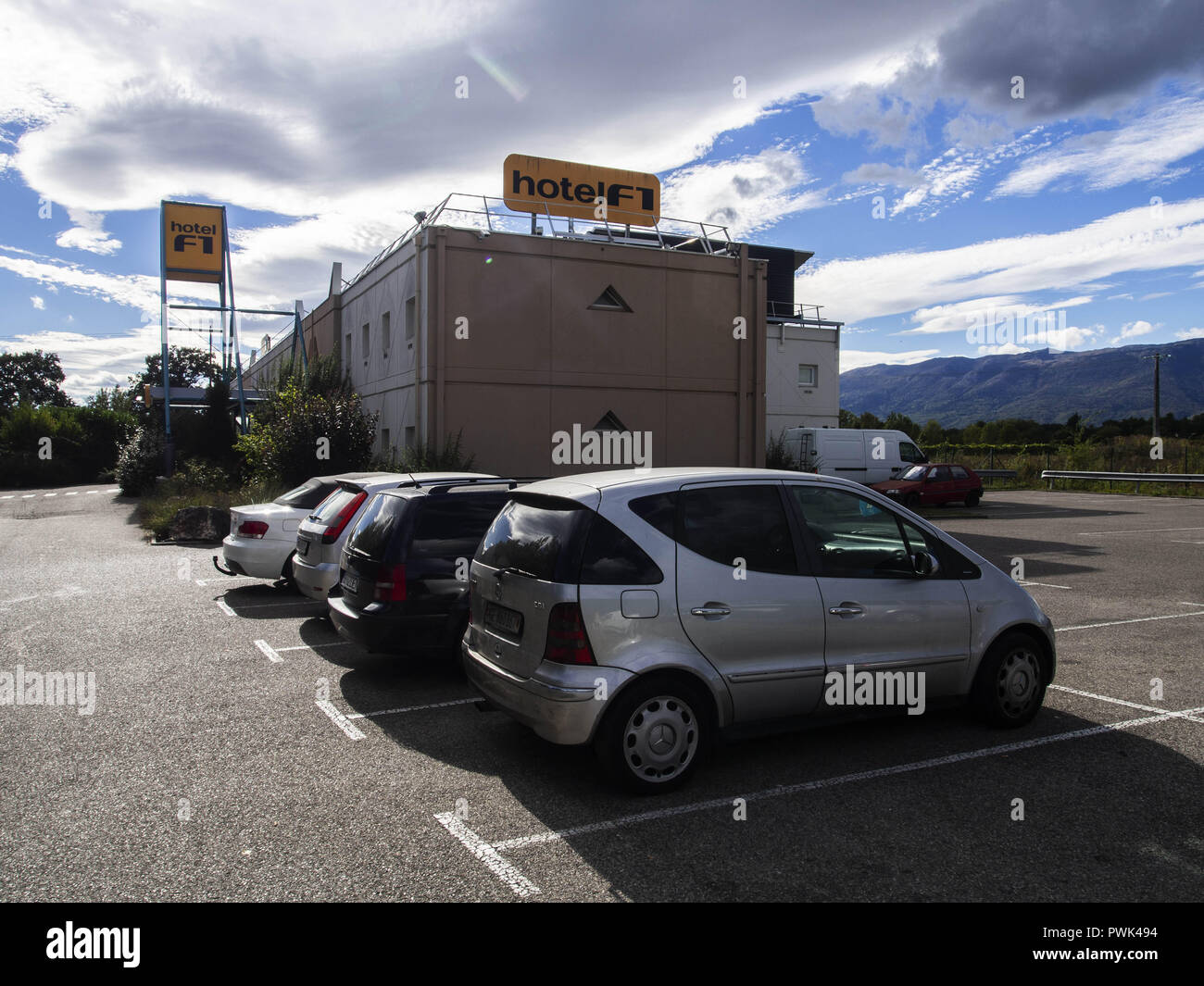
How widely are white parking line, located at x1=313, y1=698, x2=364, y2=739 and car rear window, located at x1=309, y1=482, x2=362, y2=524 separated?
8.45 feet

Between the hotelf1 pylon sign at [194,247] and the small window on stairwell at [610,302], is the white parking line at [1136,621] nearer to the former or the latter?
the small window on stairwell at [610,302]

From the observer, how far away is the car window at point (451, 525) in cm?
672

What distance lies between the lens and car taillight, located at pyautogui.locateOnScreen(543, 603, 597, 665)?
437 cm

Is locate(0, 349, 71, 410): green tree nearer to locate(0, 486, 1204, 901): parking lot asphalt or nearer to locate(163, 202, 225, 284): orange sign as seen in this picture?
locate(163, 202, 225, 284): orange sign

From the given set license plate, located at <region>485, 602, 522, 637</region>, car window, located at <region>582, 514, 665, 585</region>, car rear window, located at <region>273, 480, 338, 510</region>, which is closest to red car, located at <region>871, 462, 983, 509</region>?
car rear window, located at <region>273, 480, 338, 510</region>

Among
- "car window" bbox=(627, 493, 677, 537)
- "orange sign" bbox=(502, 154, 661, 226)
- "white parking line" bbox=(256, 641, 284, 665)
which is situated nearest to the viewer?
"car window" bbox=(627, 493, 677, 537)

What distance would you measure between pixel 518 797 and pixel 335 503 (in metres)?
5.05

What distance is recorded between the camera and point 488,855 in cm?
383

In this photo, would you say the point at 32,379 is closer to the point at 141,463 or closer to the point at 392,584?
the point at 141,463

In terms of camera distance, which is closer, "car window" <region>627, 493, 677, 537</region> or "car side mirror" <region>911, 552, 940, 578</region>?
"car window" <region>627, 493, 677, 537</region>

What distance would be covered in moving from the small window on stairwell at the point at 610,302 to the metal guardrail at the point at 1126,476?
78.9ft
